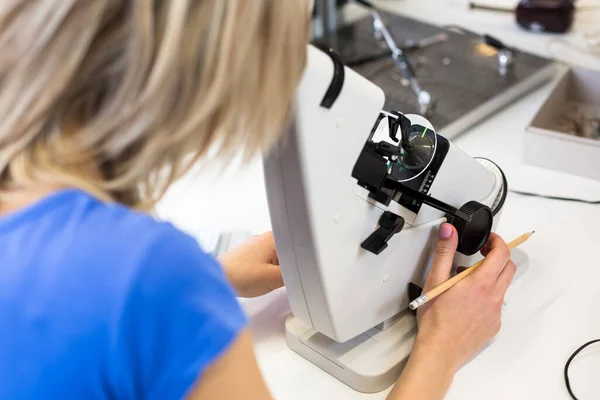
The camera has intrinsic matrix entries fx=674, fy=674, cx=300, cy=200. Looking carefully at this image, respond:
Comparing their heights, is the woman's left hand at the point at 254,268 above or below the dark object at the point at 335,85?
below

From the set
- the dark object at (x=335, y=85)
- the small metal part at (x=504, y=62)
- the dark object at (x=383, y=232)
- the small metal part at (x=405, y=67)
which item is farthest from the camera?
the small metal part at (x=504, y=62)

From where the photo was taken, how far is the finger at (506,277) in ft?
2.77

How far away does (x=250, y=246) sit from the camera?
36.4 inches

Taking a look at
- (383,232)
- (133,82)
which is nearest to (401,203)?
(383,232)

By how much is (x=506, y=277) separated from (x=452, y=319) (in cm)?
11

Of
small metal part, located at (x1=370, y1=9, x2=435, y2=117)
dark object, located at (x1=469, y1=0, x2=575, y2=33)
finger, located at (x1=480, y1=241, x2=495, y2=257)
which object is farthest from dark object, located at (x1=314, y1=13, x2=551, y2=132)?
finger, located at (x1=480, y1=241, x2=495, y2=257)

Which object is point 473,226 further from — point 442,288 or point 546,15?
point 546,15

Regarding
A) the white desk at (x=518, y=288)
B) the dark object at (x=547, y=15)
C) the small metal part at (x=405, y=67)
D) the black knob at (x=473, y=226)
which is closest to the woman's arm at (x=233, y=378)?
the white desk at (x=518, y=288)

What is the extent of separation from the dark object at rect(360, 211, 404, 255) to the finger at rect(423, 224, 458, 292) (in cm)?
9

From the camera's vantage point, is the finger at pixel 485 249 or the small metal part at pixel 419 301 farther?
the finger at pixel 485 249

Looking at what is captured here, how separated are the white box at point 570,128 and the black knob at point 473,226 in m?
0.34

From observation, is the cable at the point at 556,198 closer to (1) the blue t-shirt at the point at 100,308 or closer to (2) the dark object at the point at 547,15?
(2) the dark object at the point at 547,15

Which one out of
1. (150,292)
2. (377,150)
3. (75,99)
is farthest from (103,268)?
(377,150)

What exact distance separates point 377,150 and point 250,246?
287 millimetres
